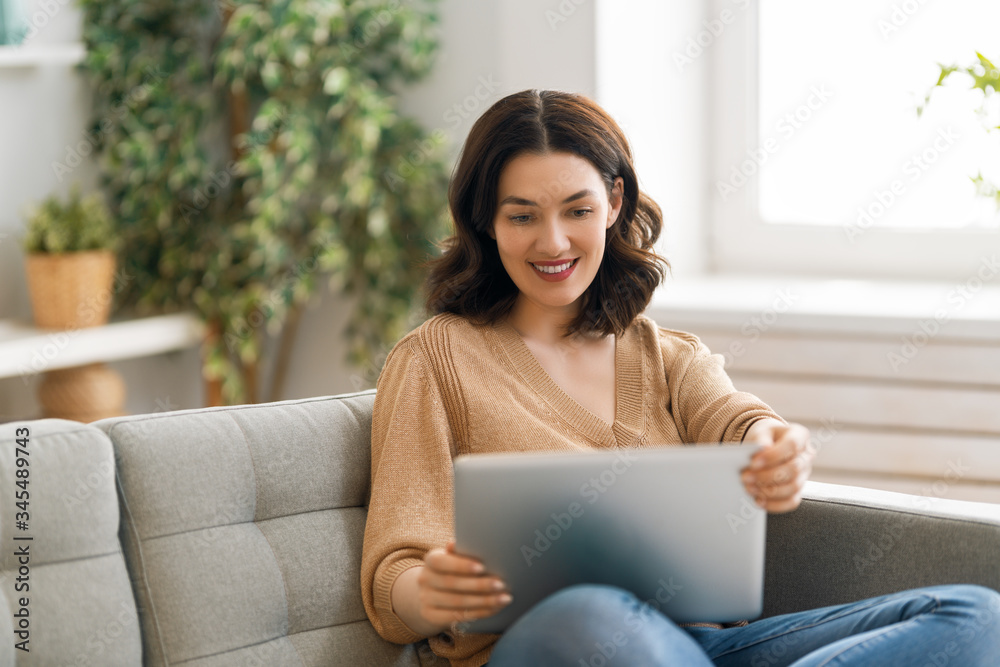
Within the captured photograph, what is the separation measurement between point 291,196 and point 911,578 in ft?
5.90

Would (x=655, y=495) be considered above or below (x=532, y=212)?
below

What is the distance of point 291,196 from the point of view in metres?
2.60

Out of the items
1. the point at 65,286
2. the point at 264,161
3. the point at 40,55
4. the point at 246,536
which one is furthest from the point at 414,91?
the point at 246,536

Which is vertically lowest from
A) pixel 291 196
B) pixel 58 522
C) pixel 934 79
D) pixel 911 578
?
pixel 911 578

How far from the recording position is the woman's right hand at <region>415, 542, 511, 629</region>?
1096 mm

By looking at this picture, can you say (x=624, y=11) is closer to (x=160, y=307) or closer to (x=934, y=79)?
(x=934, y=79)

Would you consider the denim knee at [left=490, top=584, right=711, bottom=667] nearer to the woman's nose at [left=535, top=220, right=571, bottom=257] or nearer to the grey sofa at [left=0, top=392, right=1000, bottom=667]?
the grey sofa at [left=0, top=392, right=1000, bottom=667]

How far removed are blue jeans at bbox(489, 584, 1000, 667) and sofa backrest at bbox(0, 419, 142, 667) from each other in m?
0.46

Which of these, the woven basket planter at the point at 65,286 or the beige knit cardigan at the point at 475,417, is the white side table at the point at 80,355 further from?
the beige knit cardigan at the point at 475,417

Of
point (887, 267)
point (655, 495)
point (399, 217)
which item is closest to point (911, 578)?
point (655, 495)

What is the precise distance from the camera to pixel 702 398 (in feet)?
4.83

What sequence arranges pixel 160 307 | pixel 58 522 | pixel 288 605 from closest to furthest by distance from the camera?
pixel 58 522 → pixel 288 605 → pixel 160 307

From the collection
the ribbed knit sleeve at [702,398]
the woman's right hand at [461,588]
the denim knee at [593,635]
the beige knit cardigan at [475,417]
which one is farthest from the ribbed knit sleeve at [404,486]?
the ribbed knit sleeve at [702,398]

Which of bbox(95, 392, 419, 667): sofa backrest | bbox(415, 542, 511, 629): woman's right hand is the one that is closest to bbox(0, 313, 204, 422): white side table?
bbox(95, 392, 419, 667): sofa backrest
